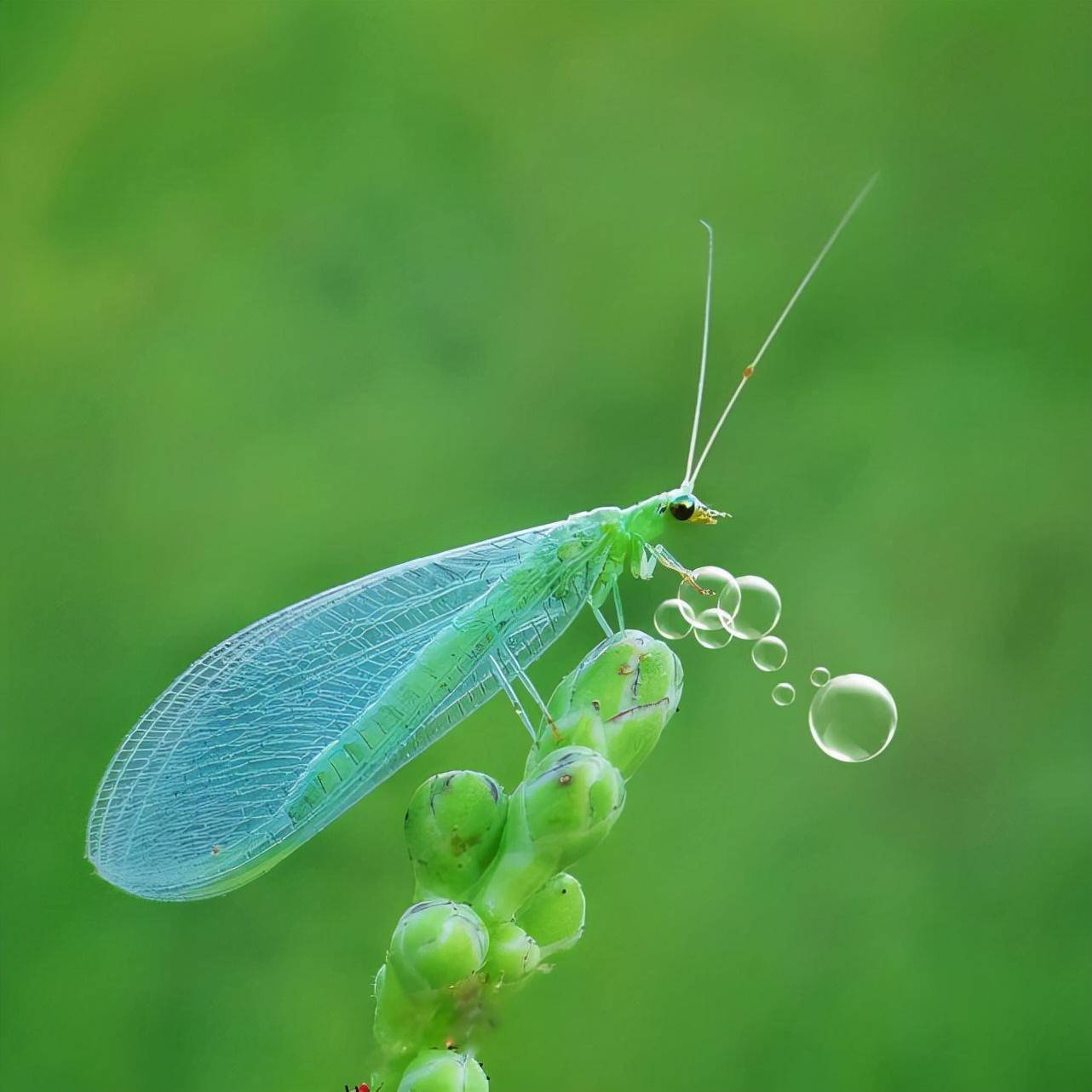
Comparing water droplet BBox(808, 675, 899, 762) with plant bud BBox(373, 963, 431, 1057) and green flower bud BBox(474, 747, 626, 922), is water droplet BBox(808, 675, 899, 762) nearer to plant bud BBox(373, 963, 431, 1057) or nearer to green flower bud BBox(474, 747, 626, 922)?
green flower bud BBox(474, 747, 626, 922)

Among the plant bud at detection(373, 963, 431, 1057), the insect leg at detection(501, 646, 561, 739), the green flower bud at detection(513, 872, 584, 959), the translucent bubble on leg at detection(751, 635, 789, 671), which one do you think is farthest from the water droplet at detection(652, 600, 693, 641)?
the plant bud at detection(373, 963, 431, 1057)

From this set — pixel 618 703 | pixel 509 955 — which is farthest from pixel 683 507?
pixel 509 955

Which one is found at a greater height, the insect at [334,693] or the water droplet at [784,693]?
the water droplet at [784,693]

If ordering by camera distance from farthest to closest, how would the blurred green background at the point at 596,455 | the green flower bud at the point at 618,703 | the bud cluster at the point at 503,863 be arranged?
the blurred green background at the point at 596,455
the green flower bud at the point at 618,703
the bud cluster at the point at 503,863

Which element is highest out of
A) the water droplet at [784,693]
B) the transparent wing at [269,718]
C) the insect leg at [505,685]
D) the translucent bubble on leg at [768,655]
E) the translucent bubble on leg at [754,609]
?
the translucent bubble on leg at [754,609]

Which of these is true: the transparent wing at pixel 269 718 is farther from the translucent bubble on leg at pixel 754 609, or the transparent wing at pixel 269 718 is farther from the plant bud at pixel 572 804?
the plant bud at pixel 572 804

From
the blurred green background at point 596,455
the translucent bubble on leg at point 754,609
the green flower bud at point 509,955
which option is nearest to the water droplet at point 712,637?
the translucent bubble on leg at point 754,609

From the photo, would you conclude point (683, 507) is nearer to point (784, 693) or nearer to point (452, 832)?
point (784, 693)

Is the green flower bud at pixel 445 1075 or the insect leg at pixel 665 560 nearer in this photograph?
the green flower bud at pixel 445 1075
